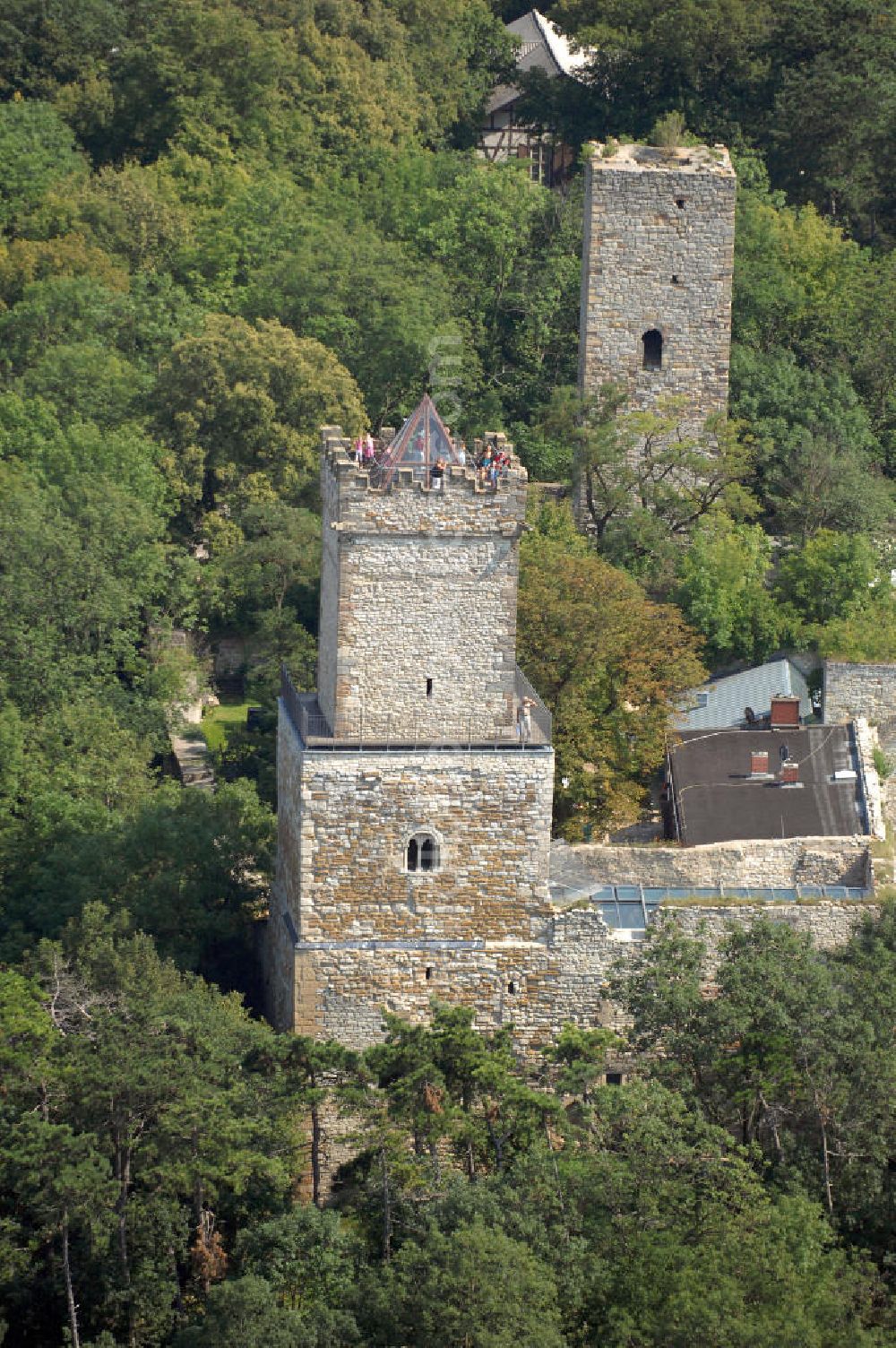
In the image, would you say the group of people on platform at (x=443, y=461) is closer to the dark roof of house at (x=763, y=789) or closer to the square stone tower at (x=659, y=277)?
the dark roof of house at (x=763, y=789)

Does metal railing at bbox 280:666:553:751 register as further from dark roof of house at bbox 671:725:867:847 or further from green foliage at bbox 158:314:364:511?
green foliage at bbox 158:314:364:511

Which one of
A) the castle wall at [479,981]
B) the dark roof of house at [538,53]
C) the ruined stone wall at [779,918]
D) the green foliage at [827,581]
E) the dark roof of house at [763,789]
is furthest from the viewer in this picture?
the dark roof of house at [538,53]

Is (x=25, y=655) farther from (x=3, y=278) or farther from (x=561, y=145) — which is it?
(x=561, y=145)

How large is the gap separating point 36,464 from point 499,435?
18.6 m

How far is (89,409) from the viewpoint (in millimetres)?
62219

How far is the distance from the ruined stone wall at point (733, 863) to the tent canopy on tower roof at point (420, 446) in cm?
643

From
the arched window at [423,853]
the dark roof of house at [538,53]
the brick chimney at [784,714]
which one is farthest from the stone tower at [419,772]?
the dark roof of house at [538,53]

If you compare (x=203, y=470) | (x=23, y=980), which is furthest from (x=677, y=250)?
(x=23, y=980)

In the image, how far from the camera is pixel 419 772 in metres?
41.8

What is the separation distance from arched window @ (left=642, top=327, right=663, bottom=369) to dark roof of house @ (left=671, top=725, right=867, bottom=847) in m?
11.2

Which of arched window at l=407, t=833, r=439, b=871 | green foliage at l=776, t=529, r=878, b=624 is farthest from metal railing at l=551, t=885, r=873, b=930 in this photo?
green foliage at l=776, t=529, r=878, b=624

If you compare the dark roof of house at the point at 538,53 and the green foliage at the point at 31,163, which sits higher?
the dark roof of house at the point at 538,53

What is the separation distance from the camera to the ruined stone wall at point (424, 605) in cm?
4175

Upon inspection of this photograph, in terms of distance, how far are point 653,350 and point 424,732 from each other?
19268 millimetres
